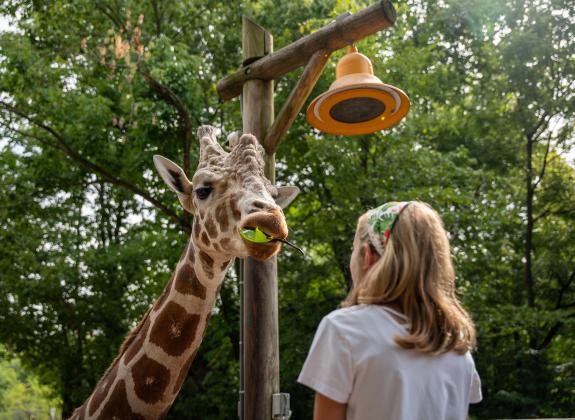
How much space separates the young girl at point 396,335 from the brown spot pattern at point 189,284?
1.57m

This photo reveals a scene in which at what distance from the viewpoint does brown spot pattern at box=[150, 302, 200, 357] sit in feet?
10.4

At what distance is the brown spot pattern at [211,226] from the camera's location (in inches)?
125

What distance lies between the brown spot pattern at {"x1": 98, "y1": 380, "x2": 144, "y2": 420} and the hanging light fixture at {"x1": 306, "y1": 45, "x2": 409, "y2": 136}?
2.00 metres

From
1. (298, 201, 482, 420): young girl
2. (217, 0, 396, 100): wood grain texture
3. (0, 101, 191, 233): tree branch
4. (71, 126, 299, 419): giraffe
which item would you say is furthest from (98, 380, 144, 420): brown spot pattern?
(0, 101, 191, 233): tree branch

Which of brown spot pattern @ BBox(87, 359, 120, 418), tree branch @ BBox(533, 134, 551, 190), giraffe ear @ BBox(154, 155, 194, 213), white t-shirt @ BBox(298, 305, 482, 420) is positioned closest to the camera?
white t-shirt @ BBox(298, 305, 482, 420)

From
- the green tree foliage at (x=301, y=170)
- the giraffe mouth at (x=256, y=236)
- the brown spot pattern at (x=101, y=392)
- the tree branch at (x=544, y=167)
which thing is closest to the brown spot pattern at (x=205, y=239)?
the giraffe mouth at (x=256, y=236)

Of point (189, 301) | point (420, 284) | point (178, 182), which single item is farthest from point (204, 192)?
point (420, 284)

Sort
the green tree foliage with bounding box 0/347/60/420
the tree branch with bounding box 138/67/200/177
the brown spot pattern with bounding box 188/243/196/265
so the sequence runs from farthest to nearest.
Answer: the green tree foliage with bounding box 0/347/60/420, the tree branch with bounding box 138/67/200/177, the brown spot pattern with bounding box 188/243/196/265

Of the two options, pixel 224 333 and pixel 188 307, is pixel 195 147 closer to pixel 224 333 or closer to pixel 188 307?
pixel 224 333

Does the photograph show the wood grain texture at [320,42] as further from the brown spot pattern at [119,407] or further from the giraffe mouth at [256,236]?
the brown spot pattern at [119,407]

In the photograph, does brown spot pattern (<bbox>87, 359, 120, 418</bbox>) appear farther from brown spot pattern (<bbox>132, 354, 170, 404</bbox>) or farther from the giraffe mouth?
the giraffe mouth

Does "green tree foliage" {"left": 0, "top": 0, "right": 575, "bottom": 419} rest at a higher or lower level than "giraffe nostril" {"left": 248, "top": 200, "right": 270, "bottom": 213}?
higher

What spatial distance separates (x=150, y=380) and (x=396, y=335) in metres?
1.90

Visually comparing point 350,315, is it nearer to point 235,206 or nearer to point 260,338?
point 235,206
